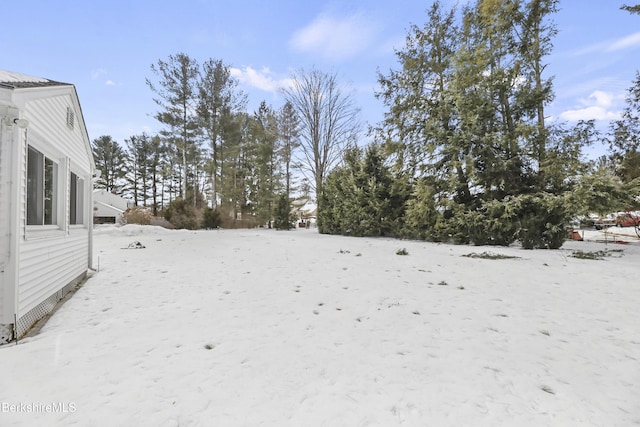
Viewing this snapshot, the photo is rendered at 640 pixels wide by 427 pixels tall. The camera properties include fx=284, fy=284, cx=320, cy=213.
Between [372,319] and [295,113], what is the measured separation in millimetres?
19058

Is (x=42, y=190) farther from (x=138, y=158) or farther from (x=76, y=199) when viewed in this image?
(x=138, y=158)

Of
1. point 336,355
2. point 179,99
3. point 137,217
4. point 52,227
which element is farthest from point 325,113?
point 336,355

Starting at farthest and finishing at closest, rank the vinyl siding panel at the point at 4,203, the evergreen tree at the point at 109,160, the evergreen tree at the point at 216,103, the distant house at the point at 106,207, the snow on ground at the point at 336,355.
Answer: the evergreen tree at the point at 109,160, the distant house at the point at 106,207, the evergreen tree at the point at 216,103, the vinyl siding panel at the point at 4,203, the snow on ground at the point at 336,355

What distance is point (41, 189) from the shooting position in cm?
372

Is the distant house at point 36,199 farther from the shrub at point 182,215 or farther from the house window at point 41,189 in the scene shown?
the shrub at point 182,215

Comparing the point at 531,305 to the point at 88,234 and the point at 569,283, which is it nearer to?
the point at 569,283

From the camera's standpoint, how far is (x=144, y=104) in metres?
20.9

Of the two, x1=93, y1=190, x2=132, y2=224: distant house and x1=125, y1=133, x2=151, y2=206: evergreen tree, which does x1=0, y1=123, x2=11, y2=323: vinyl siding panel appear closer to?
x1=93, y1=190, x2=132, y2=224: distant house

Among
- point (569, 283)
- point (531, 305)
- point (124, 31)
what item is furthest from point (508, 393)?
point (124, 31)

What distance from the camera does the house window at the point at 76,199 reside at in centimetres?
515

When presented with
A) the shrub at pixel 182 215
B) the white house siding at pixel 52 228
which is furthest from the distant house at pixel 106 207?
the white house siding at pixel 52 228
